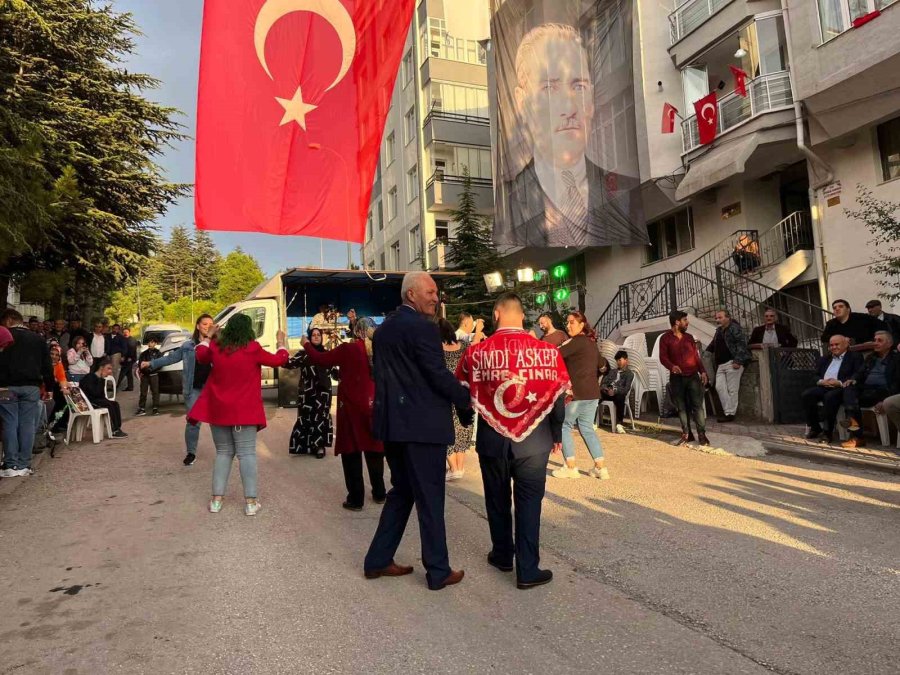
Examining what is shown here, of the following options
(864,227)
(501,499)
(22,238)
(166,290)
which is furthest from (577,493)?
(166,290)

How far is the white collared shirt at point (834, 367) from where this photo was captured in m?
9.00

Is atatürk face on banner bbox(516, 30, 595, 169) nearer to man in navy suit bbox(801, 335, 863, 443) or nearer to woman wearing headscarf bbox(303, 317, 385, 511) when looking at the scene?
man in navy suit bbox(801, 335, 863, 443)

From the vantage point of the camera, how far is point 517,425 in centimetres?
399

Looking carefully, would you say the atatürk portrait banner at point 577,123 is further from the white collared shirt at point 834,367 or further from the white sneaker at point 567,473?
the white sneaker at point 567,473

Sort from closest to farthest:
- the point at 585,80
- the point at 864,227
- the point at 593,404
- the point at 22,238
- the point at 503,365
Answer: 1. the point at 503,365
2. the point at 593,404
3. the point at 22,238
4. the point at 864,227
5. the point at 585,80

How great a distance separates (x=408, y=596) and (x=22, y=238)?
8457mm

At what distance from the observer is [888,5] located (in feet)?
38.8

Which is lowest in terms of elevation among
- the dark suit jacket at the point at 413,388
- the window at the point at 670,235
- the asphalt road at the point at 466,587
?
the asphalt road at the point at 466,587

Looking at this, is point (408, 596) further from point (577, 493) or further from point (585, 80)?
point (585, 80)

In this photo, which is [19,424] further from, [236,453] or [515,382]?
[515,382]

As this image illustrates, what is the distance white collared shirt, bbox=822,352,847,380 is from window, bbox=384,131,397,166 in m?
28.2

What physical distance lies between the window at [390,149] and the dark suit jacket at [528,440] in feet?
105

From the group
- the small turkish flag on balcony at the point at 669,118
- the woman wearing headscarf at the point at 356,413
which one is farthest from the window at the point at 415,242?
the woman wearing headscarf at the point at 356,413

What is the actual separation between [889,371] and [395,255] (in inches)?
1142
